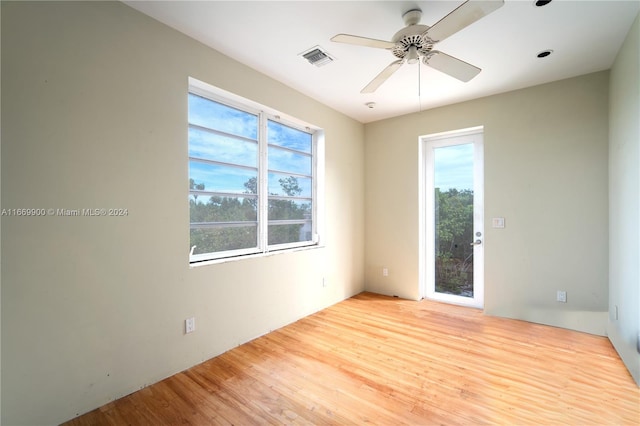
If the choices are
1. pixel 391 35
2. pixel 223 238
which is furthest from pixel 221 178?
pixel 391 35

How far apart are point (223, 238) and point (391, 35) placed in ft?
7.50

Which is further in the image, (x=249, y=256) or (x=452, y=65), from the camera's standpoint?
(x=249, y=256)

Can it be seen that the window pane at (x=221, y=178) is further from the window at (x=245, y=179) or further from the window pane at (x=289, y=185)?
the window pane at (x=289, y=185)

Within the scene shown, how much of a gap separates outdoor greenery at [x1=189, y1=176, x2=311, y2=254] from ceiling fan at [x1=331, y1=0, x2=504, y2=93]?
5.35ft

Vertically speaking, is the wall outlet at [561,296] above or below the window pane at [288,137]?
below

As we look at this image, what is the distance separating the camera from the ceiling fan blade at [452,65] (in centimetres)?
201

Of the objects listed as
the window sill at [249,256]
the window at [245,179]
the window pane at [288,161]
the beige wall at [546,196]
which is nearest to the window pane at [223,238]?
the window at [245,179]

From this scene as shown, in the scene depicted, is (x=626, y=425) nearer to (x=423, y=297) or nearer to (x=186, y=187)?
(x=423, y=297)

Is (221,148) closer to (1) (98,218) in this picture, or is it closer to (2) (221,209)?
(2) (221,209)

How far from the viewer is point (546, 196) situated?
10.5 feet

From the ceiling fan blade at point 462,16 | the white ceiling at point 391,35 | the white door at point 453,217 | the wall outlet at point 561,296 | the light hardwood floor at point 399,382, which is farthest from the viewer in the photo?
the white door at point 453,217

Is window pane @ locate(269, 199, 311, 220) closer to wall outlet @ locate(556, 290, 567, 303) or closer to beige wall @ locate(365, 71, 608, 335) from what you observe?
beige wall @ locate(365, 71, 608, 335)

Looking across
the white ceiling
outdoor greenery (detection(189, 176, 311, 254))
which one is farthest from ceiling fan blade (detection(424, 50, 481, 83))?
outdoor greenery (detection(189, 176, 311, 254))

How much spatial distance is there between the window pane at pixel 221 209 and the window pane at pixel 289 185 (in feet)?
1.12
